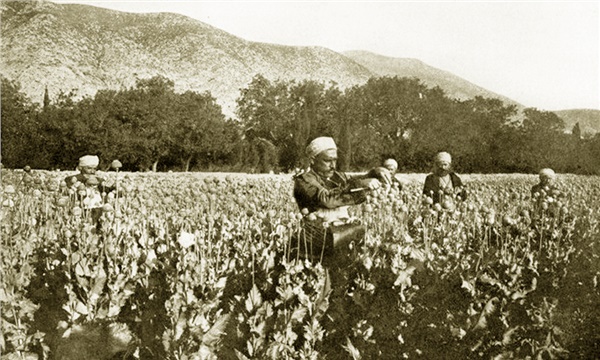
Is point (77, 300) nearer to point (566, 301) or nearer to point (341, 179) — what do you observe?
point (341, 179)

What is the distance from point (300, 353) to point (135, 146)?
119 ft

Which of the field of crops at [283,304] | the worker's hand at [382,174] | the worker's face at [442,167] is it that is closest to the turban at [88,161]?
the field of crops at [283,304]

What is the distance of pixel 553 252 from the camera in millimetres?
4516

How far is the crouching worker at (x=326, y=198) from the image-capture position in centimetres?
414

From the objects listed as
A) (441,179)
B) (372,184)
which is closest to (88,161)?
(372,184)

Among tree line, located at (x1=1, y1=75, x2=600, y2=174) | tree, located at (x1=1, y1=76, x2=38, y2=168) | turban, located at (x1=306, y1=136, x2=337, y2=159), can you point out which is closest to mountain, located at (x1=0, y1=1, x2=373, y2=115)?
tree line, located at (x1=1, y1=75, x2=600, y2=174)

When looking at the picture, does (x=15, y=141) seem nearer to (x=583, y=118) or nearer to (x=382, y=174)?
(x=382, y=174)

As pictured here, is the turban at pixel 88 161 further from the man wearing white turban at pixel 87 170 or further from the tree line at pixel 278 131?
the tree line at pixel 278 131

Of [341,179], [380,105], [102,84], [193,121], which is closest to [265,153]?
[193,121]

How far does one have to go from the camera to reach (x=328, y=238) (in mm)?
4070

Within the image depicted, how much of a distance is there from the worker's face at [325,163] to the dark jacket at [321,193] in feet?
0.19

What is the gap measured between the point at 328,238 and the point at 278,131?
52.4 meters

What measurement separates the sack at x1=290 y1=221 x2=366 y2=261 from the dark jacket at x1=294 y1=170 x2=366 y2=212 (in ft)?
2.36

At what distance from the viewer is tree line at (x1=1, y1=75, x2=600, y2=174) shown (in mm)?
36406
